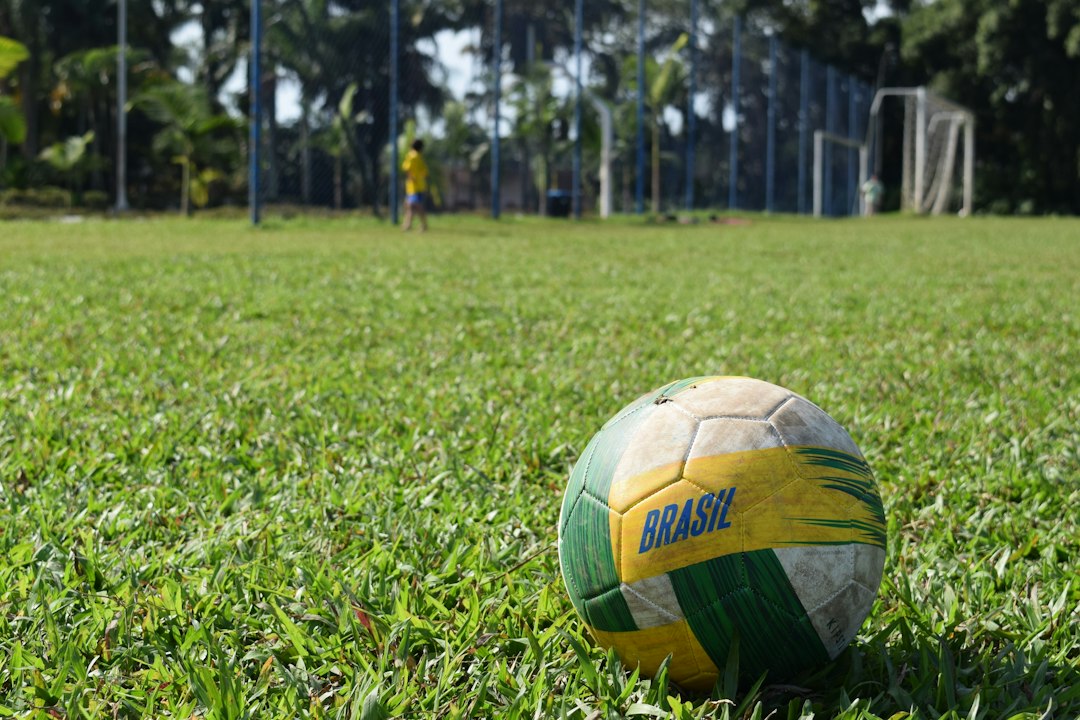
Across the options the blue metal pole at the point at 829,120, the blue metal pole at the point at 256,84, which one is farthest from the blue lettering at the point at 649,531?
the blue metal pole at the point at 829,120

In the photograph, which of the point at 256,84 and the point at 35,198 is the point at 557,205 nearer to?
the point at 256,84

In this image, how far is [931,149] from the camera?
4131 centimetres

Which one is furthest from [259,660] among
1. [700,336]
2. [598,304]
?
[598,304]

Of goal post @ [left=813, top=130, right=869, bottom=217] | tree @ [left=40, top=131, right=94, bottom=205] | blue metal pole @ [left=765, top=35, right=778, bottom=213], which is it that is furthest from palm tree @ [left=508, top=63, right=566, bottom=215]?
tree @ [left=40, top=131, right=94, bottom=205]

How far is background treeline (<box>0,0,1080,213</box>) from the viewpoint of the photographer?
22.8 metres

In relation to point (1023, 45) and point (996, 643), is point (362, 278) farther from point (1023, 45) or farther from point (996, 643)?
point (1023, 45)

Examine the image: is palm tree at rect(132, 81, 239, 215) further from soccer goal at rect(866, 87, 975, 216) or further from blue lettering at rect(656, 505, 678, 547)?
soccer goal at rect(866, 87, 975, 216)

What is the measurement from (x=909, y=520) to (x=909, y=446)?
0.79 m

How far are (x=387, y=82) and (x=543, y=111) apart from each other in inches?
364

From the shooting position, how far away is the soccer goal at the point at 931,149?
36.8 m

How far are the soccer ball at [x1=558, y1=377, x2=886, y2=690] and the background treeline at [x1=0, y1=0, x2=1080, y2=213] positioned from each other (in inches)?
717

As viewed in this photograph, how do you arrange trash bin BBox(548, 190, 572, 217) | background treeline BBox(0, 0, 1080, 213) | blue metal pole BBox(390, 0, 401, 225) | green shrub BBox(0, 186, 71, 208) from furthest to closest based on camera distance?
green shrub BBox(0, 186, 71, 208) → trash bin BBox(548, 190, 572, 217) → background treeline BBox(0, 0, 1080, 213) → blue metal pole BBox(390, 0, 401, 225)

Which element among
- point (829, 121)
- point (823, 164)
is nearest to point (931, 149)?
point (823, 164)

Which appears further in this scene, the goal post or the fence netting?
the goal post
